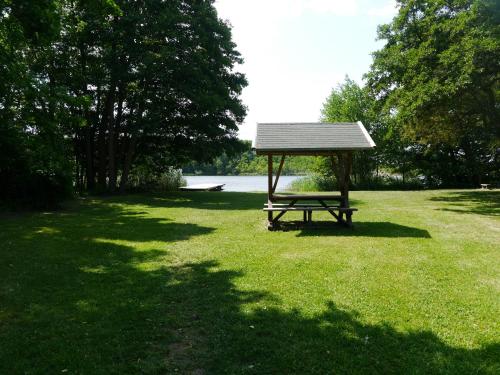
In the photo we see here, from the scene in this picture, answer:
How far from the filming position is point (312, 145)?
13.2 meters

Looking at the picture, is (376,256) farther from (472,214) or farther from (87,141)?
(87,141)

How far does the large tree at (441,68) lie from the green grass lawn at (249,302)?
30.0 ft

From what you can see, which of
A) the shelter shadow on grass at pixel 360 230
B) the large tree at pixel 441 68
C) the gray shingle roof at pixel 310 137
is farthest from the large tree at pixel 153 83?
the shelter shadow on grass at pixel 360 230

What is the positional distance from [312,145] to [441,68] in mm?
9914

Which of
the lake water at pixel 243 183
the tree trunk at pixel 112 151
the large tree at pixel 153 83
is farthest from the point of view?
the lake water at pixel 243 183

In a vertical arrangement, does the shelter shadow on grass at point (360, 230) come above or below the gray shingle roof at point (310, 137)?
below

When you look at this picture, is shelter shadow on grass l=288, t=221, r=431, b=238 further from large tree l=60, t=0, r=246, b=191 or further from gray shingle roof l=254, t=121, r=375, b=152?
large tree l=60, t=0, r=246, b=191

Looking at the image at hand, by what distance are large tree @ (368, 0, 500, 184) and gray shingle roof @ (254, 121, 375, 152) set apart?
6681 mm

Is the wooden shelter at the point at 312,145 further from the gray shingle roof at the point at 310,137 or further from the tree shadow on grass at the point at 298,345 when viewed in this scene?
the tree shadow on grass at the point at 298,345

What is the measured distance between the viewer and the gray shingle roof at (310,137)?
13.0 meters

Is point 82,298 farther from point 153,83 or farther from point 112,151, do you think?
point 112,151

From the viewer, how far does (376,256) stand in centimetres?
924

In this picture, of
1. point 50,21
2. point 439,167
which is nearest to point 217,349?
point 50,21

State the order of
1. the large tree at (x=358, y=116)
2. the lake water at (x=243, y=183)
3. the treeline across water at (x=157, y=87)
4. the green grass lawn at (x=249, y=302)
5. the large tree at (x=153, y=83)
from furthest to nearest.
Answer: the lake water at (x=243, y=183)
the large tree at (x=358, y=116)
the large tree at (x=153, y=83)
the treeline across water at (x=157, y=87)
the green grass lawn at (x=249, y=302)
